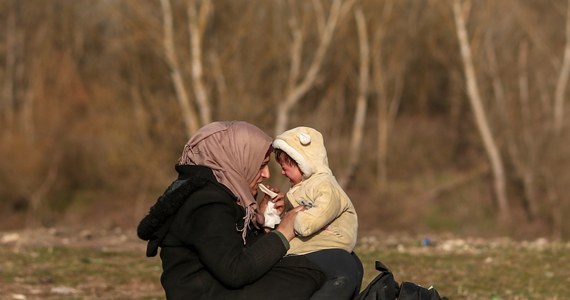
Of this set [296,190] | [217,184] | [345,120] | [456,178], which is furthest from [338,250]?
[345,120]

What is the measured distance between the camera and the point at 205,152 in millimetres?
5738

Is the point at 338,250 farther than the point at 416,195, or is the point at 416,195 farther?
the point at 416,195

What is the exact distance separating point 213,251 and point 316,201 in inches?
28.7

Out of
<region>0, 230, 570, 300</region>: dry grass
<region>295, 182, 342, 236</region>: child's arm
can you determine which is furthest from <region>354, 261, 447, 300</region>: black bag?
<region>0, 230, 570, 300</region>: dry grass

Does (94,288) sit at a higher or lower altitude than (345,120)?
lower

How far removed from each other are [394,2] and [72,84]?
1773 centimetres

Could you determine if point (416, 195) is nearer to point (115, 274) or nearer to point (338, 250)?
point (115, 274)

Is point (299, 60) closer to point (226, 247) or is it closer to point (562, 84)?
point (562, 84)

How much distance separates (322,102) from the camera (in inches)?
1686

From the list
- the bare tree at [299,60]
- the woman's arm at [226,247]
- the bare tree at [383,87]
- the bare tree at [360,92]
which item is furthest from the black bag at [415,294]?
the bare tree at [383,87]

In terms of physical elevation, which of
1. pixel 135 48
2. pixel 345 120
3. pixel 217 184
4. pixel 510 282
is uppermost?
pixel 135 48

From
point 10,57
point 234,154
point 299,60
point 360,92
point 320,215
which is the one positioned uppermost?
point 10,57

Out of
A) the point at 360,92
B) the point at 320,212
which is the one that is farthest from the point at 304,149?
the point at 360,92

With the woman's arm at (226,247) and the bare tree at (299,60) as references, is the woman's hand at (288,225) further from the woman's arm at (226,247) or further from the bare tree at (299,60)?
the bare tree at (299,60)
